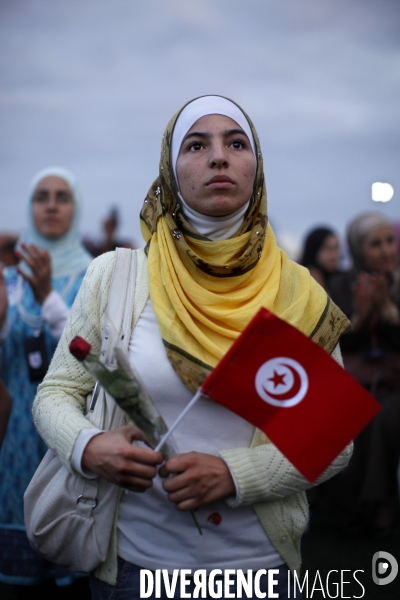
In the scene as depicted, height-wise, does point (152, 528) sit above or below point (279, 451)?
below

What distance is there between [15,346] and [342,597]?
2.25 m

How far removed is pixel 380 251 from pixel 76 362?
4455 millimetres

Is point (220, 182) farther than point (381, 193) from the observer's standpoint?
No

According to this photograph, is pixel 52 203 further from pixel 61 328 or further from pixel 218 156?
pixel 218 156

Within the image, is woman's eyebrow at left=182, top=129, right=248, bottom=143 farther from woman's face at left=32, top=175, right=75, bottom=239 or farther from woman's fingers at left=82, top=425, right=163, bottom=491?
woman's face at left=32, top=175, right=75, bottom=239

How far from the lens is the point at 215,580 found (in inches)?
87.2

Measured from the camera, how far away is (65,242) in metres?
4.72

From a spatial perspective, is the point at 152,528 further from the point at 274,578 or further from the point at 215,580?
the point at 274,578

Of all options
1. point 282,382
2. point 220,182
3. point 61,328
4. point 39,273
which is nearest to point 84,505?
point 282,382

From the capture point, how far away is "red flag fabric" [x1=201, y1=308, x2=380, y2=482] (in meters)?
1.98

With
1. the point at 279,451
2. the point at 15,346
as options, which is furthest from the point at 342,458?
the point at 15,346

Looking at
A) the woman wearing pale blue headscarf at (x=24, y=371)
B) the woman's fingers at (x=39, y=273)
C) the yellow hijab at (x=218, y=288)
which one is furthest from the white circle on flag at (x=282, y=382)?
the woman's fingers at (x=39, y=273)

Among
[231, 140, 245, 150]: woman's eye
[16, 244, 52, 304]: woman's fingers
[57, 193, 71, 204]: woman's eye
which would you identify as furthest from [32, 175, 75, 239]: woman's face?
[231, 140, 245, 150]: woman's eye

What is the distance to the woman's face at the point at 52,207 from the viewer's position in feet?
15.6
